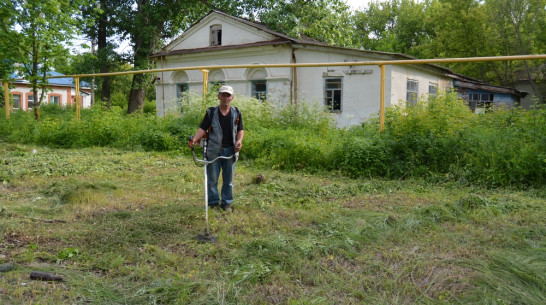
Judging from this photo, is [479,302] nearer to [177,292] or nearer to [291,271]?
[291,271]

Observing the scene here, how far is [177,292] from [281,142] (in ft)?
21.6

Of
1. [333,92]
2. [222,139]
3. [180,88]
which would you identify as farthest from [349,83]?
[222,139]

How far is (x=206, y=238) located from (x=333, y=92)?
47.1ft

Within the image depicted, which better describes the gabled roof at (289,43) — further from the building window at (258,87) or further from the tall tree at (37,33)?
the tall tree at (37,33)

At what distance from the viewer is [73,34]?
15.0 meters

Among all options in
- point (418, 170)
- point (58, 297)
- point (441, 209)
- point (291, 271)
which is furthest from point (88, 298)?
point (418, 170)

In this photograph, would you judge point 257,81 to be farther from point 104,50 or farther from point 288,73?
point 104,50

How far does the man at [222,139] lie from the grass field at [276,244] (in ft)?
1.00

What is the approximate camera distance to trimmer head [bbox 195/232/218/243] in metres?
4.70

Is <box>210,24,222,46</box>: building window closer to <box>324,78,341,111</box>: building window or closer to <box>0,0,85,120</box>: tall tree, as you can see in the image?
<box>324,78,341,111</box>: building window

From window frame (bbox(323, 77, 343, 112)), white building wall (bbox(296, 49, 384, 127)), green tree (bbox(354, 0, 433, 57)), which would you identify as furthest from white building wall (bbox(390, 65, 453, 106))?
green tree (bbox(354, 0, 433, 57))

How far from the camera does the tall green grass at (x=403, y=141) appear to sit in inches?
296

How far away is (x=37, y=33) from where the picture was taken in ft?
47.2

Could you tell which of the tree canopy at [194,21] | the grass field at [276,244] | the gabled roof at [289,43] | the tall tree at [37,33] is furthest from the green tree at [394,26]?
the grass field at [276,244]
